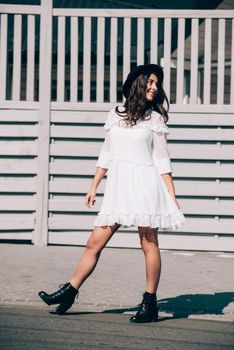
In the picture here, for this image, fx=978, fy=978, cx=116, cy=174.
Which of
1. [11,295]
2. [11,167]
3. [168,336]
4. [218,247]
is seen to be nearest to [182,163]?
[218,247]

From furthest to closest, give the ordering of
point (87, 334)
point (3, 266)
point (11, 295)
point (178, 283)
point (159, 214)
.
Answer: point (3, 266)
point (178, 283)
point (11, 295)
point (159, 214)
point (87, 334)

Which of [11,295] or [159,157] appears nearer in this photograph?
[159,157]

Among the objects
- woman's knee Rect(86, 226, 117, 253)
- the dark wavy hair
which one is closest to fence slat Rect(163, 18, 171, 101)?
the dark wavy hair

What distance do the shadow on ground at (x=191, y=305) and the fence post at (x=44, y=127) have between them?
299cm

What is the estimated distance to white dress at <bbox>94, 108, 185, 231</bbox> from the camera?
6.88 m

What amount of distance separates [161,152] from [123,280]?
2003 millimetres

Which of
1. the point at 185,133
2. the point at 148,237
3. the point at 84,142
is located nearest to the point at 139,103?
the point at 148,237

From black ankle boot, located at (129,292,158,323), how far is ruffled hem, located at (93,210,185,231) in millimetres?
518

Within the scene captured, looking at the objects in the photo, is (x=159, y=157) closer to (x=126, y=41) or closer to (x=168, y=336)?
(x=168, y=336)

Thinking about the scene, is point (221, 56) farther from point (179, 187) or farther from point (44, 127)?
point (44, 127)

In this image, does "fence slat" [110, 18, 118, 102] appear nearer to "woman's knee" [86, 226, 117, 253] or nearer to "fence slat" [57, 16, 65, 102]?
"fence slat" [57, 16, 65, 102]

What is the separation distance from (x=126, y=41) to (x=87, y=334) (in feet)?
16.1

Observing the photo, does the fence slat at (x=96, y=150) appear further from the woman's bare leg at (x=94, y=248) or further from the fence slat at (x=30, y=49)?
the woman's bare leg at (x=94, y=248)

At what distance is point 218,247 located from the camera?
412 inches
